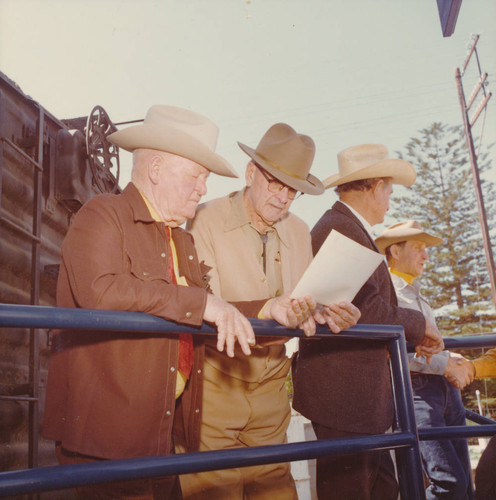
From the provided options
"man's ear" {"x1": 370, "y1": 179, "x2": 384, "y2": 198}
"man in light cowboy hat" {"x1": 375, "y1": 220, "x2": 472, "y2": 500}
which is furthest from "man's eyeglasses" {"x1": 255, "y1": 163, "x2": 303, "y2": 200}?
"man in light cowboy hat" {"x1": 375, "y1": 220, "x2": 472, "y2": 500}

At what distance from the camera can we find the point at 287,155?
2.72 m

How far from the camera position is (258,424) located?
7.91 ft

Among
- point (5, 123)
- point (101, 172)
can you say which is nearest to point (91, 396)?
point (5, 123)

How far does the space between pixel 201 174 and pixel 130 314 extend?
2.78 feet

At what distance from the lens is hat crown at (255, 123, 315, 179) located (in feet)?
8.86

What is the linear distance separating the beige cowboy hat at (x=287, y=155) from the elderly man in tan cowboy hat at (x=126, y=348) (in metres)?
0.92

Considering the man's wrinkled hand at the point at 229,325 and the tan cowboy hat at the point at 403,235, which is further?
the tan cowboy hat at the point at 403,235

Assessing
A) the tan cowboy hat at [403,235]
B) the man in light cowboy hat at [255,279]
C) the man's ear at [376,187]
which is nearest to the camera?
the man in light cowboy hat at [255,279]

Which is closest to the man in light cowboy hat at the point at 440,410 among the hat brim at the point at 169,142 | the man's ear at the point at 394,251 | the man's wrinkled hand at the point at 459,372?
the man's wrinkled hand at the point at 459,372

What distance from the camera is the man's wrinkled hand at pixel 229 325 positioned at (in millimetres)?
1493

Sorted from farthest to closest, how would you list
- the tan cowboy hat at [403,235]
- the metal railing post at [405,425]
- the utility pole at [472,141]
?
the utility pole at [472,141] < the tan cowboy hat at [403,235] < the metal railing post at [405,425]

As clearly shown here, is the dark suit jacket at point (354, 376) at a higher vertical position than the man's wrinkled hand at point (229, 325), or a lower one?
lower

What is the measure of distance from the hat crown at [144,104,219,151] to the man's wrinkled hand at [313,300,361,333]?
0.85 metres

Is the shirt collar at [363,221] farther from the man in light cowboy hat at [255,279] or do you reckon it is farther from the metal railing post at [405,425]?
the metal railing post at [405,425]
